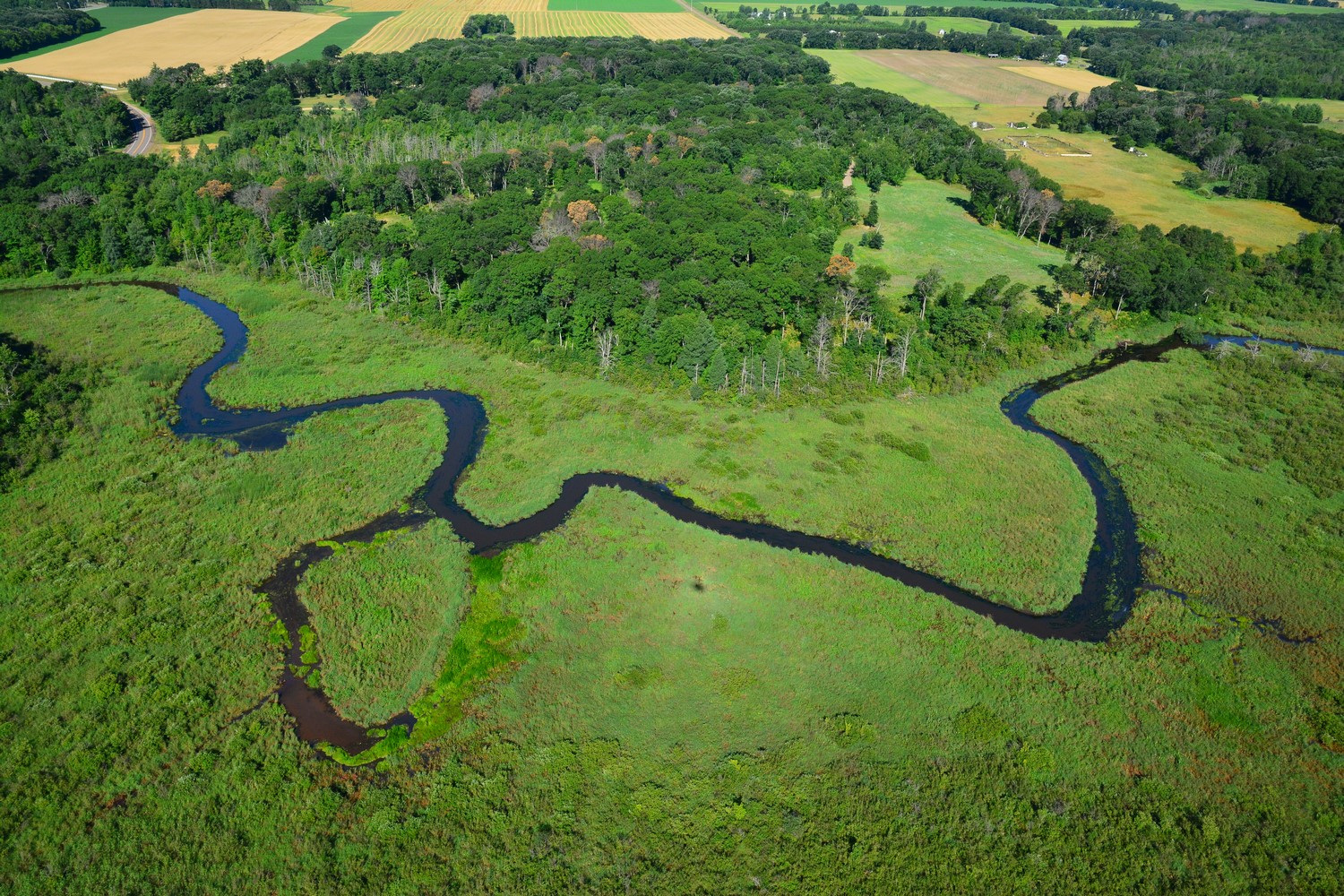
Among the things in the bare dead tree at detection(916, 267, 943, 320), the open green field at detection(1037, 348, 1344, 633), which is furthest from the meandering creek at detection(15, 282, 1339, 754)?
the bare dead tree at detection(916, 267, 943, 320)

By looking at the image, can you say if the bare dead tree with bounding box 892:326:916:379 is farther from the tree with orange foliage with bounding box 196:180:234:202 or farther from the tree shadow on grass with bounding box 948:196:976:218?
the tree with orange foliage with bounding box 196:180:234:202

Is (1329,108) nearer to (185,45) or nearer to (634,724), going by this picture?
(634,724)

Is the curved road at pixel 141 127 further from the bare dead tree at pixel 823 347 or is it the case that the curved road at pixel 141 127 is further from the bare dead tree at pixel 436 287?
the bare dead tree at pixel 823 347

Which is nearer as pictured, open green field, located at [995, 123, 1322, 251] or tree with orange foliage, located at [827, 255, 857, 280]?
tree with orange foliage, located at [827, 255, 857, 280]

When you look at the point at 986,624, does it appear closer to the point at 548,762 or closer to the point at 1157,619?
the point at 1157,619

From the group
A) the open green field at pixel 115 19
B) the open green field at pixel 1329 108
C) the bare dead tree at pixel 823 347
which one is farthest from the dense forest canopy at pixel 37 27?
the open green field at pixel 1329 108

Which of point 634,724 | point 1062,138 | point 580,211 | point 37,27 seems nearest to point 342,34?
point 37,27
